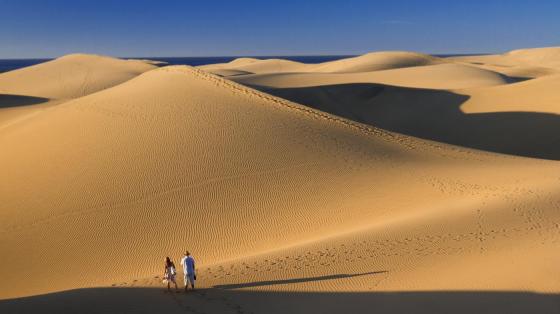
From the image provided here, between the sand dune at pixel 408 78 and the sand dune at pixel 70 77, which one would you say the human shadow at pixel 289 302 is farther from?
the sand dune at pixel 70 77

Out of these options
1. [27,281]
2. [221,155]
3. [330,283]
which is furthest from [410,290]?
[221,155]

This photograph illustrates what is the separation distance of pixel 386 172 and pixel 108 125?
9.63m

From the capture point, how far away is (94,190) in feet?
43.9

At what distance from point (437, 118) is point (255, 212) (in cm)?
2207

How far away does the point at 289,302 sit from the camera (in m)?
7.63

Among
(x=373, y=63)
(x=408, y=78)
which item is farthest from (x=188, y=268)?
(x=373, y=63)

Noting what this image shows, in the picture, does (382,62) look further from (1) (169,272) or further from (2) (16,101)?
(1) (169,272)

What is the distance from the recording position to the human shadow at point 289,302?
725 cm

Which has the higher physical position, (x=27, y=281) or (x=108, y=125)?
(x=108, y=125)

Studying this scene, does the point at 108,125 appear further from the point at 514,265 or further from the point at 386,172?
the point at 514,265

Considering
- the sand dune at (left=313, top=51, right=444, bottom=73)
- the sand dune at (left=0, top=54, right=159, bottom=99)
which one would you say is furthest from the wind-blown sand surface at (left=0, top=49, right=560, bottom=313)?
the sand dune at (left=313, top=51, right=444, bottom=73)

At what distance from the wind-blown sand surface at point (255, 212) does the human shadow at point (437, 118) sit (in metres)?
2.06

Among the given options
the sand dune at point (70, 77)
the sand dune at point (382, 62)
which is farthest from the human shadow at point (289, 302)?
the sand dune at point (382, 62)

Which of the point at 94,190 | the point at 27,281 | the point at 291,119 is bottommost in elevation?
the point at 27,281
